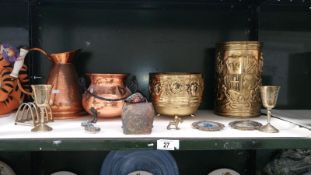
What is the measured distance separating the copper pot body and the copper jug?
5 centimetres

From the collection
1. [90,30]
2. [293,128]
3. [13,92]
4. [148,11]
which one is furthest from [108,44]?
[293,128]

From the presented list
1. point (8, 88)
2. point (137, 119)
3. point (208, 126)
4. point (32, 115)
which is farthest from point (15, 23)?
point (208, 126)

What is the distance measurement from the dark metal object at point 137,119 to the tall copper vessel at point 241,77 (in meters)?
0.31

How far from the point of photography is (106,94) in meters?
0.88

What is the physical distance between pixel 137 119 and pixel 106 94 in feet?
0.57

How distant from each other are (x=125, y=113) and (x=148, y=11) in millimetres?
484

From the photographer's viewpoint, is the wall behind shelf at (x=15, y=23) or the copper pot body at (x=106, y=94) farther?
the wall behind shelf at (x=15, y=23)

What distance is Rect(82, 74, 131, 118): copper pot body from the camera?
87 cm

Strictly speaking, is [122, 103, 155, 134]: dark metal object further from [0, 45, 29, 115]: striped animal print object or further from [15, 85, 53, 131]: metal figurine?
[0, 45, 29, 115]: striped animal print object

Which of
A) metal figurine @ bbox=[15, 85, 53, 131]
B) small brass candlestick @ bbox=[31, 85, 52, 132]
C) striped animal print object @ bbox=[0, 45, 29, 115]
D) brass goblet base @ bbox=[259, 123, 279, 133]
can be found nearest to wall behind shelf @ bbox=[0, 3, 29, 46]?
striped animal print object @ bbox=[0, 45, 29, 115]

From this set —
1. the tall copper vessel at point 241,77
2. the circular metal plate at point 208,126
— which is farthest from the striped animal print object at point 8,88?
the tall copper vessel at point 241,77

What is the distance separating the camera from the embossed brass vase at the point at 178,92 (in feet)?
2.91

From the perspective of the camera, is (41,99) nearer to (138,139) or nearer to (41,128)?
(41,128)

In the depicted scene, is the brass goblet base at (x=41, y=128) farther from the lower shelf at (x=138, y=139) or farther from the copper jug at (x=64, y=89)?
the copper jug at (x=64, y=89)
